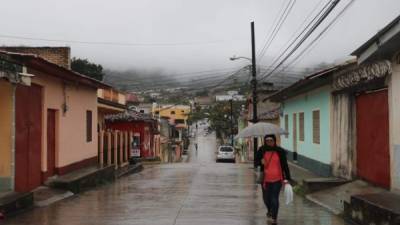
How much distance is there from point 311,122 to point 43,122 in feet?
32.9

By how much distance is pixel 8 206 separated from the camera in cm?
1132

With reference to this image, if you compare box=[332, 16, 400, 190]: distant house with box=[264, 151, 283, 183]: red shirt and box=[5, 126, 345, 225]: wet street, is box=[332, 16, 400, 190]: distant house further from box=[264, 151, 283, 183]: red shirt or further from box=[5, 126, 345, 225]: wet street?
box=[264, 151, 283, 183]: red shirt

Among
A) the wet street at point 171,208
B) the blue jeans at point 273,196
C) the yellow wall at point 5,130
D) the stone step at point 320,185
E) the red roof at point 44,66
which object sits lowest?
the wet street at point 171,208

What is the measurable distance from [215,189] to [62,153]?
4659mm

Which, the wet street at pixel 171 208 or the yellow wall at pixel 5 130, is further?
the yellow wall at pixel 5 130

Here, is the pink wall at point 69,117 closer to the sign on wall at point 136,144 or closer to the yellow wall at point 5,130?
the yellow wall at point 5,130

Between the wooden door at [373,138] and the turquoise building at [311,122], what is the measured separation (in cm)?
168

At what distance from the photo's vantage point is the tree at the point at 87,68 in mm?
56250

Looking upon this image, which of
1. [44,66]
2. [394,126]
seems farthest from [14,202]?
[394,126]

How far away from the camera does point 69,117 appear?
61.8 ft

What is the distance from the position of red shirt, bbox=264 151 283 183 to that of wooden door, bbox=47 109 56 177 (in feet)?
26.3

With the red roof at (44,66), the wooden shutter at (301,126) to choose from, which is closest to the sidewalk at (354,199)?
the wooden shutter at (301,126)

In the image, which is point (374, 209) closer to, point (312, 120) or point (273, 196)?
point (273, 196)

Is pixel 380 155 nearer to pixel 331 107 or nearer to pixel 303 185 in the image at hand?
pixel 303 185
